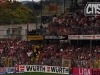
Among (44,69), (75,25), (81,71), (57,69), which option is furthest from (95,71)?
(75,25)

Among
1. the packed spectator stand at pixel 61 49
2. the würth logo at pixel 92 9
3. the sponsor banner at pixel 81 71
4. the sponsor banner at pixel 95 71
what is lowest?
the sponsor banner at pixel 81 71

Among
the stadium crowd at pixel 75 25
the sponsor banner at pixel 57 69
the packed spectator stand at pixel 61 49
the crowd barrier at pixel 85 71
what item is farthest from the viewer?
the stadium crowd at pixel 75 25

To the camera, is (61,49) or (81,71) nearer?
(81,71)

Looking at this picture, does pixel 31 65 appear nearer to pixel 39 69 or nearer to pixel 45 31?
pixel 39 69

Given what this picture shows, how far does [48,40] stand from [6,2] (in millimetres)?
60801

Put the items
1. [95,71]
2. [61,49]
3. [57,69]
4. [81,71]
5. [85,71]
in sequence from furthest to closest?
[61,49] → [57,69] → [81,71] → [85,71] → [95,71]

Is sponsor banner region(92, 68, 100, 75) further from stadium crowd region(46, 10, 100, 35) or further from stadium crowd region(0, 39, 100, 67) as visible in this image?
stadium crowd region(46, 10, 100, 35)

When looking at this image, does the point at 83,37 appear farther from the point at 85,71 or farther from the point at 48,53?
the point at 85,71

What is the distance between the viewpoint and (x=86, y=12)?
3591 centimetres

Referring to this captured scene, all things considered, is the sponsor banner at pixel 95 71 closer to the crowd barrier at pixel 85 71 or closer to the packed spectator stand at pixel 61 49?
the crowd barrier at pixel 85 71

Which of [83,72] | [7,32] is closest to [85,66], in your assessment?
[83,72]

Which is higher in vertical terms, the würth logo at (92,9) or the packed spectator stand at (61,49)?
the würth logo at (92,9)

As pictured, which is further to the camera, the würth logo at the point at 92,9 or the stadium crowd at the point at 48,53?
the stadium crowd at the point at 48,53

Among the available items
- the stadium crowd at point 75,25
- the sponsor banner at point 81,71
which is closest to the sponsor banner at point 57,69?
the sponsor banner at point 81,71
